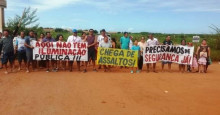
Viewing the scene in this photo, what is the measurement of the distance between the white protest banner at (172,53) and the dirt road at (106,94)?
1.96 m

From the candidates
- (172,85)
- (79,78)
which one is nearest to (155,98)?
(172,85)

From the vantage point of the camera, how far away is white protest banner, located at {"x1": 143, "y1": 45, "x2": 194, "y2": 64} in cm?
1341

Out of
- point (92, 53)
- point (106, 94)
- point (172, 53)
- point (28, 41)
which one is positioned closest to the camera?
point (106, 94)

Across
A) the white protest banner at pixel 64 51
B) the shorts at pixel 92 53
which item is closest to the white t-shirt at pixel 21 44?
the white protest banner at pixel 64 51

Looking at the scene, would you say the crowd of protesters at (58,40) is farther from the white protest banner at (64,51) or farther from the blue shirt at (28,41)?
the white protest banner at (64,51)

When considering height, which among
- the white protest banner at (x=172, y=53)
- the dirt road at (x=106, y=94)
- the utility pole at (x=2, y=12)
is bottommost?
the dirt road at (x=106, y=94)

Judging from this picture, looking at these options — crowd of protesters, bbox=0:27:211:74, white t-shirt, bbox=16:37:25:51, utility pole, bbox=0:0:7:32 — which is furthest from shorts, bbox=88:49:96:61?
utility pole, bbox=0:0:7:32

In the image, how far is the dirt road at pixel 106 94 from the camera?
6.90m

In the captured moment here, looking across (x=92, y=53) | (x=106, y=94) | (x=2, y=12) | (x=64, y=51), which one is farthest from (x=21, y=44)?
(x=2, y=12)

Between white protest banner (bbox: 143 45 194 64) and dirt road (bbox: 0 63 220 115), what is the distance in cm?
196

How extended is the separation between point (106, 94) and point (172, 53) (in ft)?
20.5

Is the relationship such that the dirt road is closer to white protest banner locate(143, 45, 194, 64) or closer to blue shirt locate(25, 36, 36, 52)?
blue shirt locate(25, 36, 36, 52)

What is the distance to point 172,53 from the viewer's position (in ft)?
44.5

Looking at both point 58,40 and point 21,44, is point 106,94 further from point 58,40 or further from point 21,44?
point 58,40
